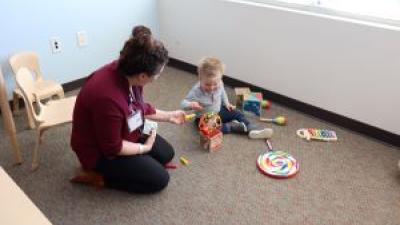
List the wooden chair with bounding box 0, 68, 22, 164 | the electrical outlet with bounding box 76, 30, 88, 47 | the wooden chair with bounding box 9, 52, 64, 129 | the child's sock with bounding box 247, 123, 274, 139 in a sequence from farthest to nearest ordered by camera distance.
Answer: the electrical outlet with bounding box 76, 30, 88, 47, the wooden chair with bounding box 9, 52, 64, 129, the child's sock with bounding box 247, 123, 274, 139, the wooden chair with bounding box 0, 68, 22, 164

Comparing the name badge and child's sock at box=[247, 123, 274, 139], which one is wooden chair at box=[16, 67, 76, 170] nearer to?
the name badge

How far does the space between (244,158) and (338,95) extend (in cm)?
84

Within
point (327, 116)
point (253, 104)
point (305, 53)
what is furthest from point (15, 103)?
point (327, 116)

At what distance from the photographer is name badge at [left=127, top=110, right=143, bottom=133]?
1.72 meters

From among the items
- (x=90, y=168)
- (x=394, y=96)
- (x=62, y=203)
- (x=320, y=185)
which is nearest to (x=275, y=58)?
(x=394, y=96)

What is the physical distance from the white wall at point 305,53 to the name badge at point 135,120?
133cm

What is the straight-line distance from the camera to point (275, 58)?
107 inches

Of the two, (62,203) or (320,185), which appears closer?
(62,203)

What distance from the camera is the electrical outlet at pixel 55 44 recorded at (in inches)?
108

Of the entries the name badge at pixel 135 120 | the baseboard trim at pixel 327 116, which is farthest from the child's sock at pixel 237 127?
the name badge at pixel 135 120

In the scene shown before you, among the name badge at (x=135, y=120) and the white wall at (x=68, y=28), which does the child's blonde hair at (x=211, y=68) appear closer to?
the name badge at (x=135, y=120)

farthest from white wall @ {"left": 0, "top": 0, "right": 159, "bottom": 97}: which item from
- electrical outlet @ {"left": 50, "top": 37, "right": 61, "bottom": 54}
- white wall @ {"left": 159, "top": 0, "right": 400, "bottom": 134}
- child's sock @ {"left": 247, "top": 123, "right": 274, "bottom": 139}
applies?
child's sock @ {"left": 247, "top": 123, "right": 274, "bottom": 139}

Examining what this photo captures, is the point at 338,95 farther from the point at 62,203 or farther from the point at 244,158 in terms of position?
the point at 62,203

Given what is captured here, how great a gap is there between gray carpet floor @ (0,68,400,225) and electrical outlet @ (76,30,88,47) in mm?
869
